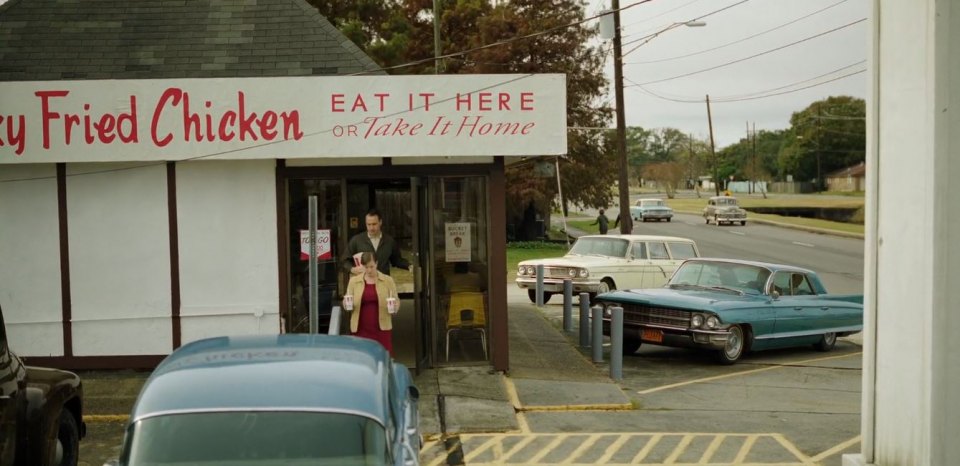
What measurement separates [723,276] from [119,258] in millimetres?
8658

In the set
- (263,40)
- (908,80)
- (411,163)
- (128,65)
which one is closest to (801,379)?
(411,163)

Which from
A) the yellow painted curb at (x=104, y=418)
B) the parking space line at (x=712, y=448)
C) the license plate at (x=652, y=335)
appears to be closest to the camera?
the parking space line at (x=712, y=448)

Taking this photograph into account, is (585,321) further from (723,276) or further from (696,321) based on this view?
(723,276)

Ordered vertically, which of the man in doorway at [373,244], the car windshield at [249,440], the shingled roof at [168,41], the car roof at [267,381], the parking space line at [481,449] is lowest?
the parking space line at [481,449]

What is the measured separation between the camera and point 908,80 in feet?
23.8

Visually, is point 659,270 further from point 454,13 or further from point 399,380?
point 454,13

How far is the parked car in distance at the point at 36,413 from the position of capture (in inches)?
267

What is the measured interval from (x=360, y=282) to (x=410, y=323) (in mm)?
4032

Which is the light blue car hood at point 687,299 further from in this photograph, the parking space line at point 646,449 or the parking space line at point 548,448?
the parking space line at point 548,448

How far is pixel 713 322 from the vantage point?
14.2 meters

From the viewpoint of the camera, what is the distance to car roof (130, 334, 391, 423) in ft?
18.3

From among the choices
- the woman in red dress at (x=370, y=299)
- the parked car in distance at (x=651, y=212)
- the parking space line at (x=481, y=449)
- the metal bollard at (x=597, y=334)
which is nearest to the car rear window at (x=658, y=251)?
the metal bollard at (x=597, y=334)

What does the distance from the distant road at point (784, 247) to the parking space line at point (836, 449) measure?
17210mm

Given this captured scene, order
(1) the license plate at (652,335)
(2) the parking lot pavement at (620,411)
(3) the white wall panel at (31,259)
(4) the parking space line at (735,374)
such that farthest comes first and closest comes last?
1. (1) the license plate at (652,335)
2. (4) the parking space line at (735,374)
3. (3) the white wall panel at (31,259)
4. (2) the parking lot pavement at (620,411)
